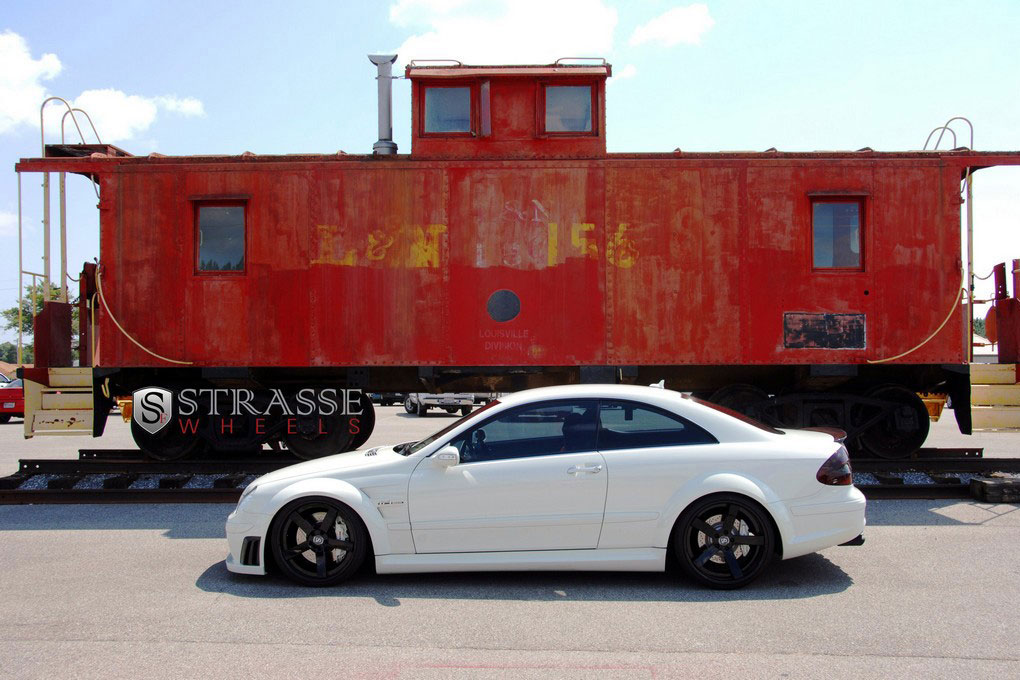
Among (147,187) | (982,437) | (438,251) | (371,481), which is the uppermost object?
(147,187)

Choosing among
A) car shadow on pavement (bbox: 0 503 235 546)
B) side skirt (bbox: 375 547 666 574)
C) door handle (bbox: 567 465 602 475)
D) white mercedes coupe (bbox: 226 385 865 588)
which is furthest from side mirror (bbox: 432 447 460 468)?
car shadow on pavement (bbox: 0 503 235 546)

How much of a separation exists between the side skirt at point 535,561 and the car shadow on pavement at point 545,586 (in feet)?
0.48

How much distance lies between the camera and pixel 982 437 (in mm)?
15328

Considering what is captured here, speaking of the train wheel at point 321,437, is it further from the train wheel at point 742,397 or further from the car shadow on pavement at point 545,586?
the train wheel at point 742,397

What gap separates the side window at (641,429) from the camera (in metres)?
5.28

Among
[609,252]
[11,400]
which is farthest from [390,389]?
[11,400]

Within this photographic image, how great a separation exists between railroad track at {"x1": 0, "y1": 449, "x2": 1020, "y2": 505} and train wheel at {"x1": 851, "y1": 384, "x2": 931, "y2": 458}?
10.0 inches

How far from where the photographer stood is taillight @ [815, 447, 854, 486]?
16.8ft

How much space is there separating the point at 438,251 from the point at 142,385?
4.05 m

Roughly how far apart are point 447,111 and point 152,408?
4953 millimetres

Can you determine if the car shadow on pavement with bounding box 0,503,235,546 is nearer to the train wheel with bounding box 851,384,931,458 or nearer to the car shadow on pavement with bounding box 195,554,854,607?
the car shadow on pavement with bounding box 195,554,854,607

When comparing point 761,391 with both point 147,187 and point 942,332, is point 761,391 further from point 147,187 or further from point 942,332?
point 147,187

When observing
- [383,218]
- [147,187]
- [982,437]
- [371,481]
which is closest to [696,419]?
[371,481]

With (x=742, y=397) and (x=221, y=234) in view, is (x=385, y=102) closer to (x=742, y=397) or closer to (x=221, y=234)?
(x=221, y=234)
